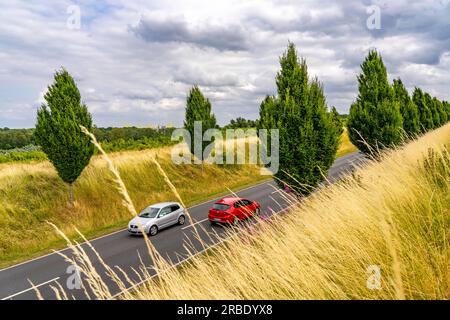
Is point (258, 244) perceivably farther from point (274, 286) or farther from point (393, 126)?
point (393, 126)

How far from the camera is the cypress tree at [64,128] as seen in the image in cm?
1897

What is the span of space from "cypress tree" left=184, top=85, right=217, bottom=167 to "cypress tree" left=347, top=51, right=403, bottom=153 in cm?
1259

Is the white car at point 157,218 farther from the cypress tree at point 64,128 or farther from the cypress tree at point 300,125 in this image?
the cypress tree at point 300,125

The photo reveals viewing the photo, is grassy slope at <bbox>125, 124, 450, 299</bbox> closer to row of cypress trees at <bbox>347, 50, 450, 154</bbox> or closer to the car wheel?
the car wheel

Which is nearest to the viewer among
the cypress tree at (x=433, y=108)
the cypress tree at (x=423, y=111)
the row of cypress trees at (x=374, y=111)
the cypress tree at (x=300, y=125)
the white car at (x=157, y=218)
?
the cypress tree at (x=300, y=125)

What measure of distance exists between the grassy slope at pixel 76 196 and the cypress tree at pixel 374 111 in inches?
514

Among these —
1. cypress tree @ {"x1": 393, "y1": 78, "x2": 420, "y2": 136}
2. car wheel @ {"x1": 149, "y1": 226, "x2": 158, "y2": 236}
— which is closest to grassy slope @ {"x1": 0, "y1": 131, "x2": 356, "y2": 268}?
car wheel @ {"x1": 149, "y1": 226, "x2": 158, "y2": 236}

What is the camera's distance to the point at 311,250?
3916 mm

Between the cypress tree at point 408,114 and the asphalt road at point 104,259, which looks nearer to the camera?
the asphalt road at point 104,259

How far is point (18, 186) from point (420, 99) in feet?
142

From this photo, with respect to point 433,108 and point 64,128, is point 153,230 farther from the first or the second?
point 433,108

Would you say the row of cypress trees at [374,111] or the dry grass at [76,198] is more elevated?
the row of cypress trees at [374,111]

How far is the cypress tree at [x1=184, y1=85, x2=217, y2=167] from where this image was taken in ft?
95.4

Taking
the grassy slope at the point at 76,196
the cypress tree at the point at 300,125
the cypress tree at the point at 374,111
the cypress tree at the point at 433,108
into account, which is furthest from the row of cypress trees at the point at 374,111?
the cypress tree at the point at 433,108
